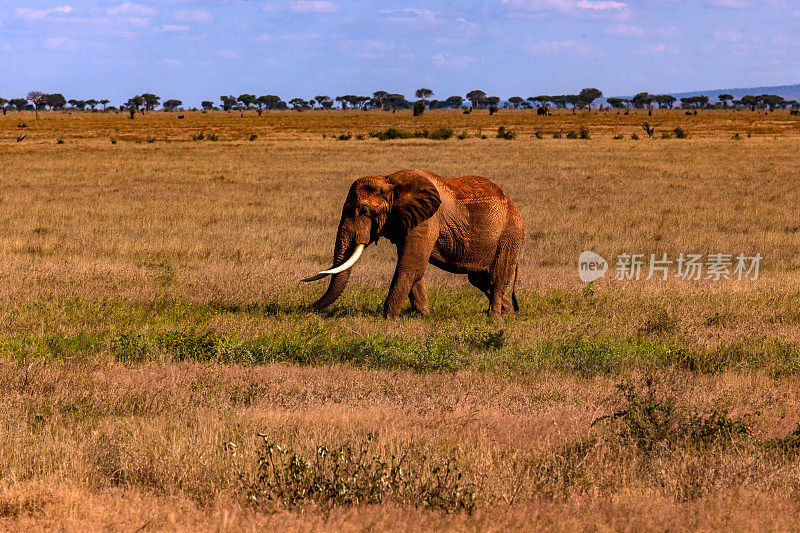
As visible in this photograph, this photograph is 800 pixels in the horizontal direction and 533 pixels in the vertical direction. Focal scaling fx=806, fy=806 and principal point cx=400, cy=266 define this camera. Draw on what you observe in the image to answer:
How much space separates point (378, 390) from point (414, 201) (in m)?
2.88

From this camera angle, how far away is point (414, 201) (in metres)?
9.03

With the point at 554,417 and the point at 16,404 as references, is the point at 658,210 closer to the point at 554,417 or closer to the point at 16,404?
the point at 554,417

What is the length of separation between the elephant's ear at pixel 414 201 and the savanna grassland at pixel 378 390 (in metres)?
1.22

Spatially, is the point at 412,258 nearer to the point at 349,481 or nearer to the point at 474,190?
the point at 474,190

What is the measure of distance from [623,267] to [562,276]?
1.61 metres

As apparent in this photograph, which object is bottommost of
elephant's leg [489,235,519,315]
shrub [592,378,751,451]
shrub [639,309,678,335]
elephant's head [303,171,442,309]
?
shrub [639,309,678,335]

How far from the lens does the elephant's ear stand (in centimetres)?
903

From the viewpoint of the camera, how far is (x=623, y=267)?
13836 millimetres

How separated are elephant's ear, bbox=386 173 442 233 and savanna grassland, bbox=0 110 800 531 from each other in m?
1.22

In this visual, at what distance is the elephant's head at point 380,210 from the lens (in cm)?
904

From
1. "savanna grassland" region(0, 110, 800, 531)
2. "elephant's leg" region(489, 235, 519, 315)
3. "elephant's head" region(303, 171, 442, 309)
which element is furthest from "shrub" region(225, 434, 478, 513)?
"elephant's leg" region(489, 235, 519, 315)

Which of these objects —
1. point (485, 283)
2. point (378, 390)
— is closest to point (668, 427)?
point (378, 390)

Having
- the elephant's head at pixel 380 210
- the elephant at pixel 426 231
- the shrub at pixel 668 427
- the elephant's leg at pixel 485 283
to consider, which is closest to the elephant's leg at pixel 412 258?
the elephant at pixel 426 231

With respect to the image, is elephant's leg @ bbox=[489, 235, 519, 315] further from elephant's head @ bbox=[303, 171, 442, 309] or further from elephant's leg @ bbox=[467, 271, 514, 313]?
elephant's head @ bbox=[303, 171, 442, 309]
